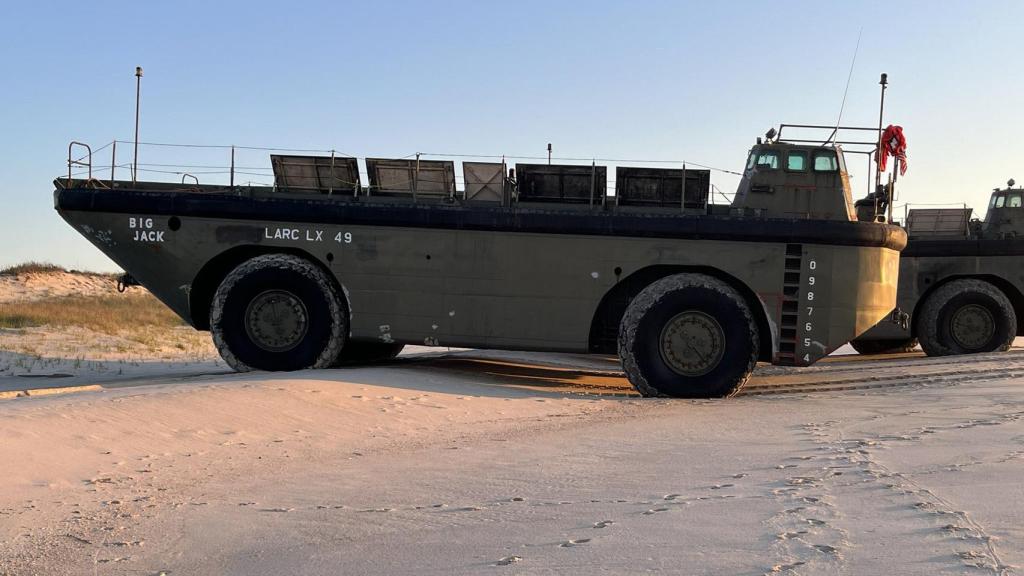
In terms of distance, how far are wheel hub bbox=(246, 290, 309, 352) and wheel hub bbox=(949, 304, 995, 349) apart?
11270 mm

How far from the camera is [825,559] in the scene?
3760 mm

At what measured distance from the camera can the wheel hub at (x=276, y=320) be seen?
439 inches

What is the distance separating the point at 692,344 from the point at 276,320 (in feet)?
16.2

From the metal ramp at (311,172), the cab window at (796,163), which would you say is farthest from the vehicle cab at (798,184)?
the metal ramp at (311,172)

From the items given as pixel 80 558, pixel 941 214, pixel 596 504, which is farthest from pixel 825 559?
pixel 941 214

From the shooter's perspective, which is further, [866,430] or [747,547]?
[866,430]

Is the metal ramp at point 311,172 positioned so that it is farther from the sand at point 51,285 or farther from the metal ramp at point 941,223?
the sand at point 51,285

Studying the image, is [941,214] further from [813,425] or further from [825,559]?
[825,559]

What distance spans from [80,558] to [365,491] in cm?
166

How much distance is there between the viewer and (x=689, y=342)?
10.5 meters

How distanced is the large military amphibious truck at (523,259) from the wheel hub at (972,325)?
18.3ft

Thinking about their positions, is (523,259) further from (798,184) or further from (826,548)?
(826,548)

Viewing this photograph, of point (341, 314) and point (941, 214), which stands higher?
point (941, 214)

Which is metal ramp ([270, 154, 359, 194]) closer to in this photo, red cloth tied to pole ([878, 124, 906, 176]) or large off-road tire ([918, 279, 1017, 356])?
red cloth tied to pole ([878, 124, 906, 176])
